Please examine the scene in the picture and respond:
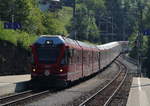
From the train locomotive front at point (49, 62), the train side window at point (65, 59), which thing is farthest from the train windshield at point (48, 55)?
the train side window at point (65, 59)

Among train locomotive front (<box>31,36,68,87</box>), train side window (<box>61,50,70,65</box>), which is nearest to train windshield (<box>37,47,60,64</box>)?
train locomotive front (<box>31,36,68,87</box>)

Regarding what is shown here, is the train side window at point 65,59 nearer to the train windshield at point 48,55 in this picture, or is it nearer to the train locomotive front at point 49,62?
the train locomotive front at point 49,62

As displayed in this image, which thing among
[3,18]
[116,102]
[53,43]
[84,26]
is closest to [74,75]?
[53,43]

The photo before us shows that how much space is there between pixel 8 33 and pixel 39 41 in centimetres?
1386

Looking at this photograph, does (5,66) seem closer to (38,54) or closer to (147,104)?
(38,54)

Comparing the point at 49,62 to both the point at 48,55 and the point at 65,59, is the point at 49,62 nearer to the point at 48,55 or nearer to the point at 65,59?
the point at 48,55

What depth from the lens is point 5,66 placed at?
37969mm

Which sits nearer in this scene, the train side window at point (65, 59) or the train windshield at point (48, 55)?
the train windshield at point (48, 55)

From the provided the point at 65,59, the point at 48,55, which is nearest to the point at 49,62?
the point at 48,55

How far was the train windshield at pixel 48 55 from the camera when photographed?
91.4ft

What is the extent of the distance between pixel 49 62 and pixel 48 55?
1.31 feet

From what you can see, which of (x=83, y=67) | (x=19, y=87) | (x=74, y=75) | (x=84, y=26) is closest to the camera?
(x=19, y=87)

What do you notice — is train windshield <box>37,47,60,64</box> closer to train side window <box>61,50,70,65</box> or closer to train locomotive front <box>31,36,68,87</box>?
train locomotive front <box>31,36,68,87</box>

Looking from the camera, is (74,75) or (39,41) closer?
(39,41)
